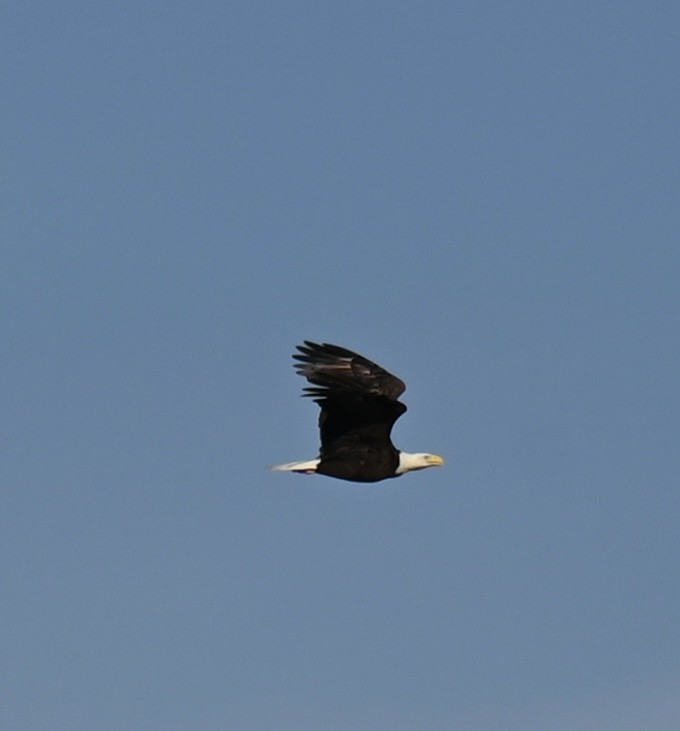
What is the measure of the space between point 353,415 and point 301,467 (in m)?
0.92

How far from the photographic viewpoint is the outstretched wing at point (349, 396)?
202ft

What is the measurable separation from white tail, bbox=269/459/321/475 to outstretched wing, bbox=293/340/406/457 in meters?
0.19

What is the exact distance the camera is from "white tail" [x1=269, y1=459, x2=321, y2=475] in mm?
62891

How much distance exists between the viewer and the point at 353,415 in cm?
6272

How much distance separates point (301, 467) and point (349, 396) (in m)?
1.30

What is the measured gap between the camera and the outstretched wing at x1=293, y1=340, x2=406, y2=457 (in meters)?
61.5

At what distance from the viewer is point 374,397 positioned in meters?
62.3

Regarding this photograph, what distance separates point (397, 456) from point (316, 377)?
2.64m

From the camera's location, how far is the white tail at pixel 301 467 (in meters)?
62.9

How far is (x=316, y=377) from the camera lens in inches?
2425

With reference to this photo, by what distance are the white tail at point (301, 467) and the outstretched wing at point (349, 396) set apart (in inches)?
7.5

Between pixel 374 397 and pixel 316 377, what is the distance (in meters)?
1.02

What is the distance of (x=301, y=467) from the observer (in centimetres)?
6297

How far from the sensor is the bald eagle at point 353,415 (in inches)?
2422
